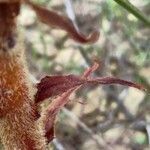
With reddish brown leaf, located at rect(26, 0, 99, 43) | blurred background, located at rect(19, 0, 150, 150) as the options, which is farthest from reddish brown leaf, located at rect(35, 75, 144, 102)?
blurred background, located at rect(19, 0, 150, 150)

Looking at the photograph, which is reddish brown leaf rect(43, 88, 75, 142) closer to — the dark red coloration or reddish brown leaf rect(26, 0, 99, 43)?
the dark red coloration

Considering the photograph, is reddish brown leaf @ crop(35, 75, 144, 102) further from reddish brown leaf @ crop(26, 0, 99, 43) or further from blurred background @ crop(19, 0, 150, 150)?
blurred background @ crop(19, 0, 150, 150)

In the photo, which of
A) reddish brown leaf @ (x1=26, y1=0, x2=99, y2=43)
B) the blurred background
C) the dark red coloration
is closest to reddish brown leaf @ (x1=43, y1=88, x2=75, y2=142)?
the dark red coloration

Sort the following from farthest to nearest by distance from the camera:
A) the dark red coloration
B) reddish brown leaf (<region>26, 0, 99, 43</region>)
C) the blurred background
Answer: the blurred background
the dark red coloration
reddish brown leaf (<region>26, 0, 99, 43</region>)

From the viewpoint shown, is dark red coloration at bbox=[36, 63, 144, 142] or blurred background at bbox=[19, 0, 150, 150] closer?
dark red coloration at bbox=[36, 63, 144, 142]

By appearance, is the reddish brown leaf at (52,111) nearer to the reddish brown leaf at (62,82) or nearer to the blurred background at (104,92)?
the reddish brown leaf at (62,82)

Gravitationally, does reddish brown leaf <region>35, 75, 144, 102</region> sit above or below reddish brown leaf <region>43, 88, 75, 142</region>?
above

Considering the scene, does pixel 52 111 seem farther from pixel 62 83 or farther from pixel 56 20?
pixel 56 20

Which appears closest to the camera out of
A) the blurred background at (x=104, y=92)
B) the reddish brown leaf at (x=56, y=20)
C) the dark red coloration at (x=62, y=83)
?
the reddish brown leaf at (x=56, y=20)

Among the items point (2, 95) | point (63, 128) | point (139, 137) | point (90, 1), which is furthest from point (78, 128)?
point (2, 95)

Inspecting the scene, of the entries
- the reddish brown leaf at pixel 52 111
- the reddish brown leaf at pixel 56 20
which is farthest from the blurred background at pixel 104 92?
the reddish brown leaf at pixel 56 20

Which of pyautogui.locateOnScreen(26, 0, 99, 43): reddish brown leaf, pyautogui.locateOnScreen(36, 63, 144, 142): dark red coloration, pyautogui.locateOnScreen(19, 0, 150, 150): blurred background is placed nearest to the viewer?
pyautogui.locateOnScreen(26, 0, 99, 43): reddish brown leaf
